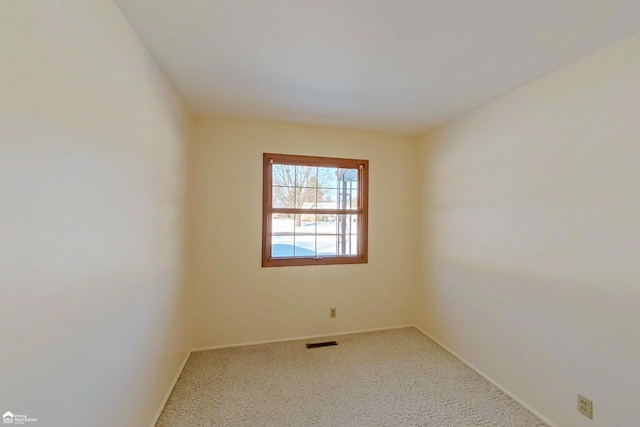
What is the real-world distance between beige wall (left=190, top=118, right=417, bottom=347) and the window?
0.09m

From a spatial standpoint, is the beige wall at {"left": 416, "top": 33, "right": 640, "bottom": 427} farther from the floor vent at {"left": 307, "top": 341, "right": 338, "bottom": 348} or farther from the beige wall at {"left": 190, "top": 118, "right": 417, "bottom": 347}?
the floor vent at {"left": 307, "top": 341, "right": 338, "bottom": 348}

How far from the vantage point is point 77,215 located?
3.48 ft

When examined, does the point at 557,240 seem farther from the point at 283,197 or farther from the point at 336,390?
the point at 283,197

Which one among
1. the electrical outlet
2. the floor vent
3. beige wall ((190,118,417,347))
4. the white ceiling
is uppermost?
the white ceiling

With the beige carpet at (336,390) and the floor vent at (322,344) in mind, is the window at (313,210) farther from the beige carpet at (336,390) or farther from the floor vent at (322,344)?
the beige carpet at (336,390)

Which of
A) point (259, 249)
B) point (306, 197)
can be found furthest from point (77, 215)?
point (306, 197)

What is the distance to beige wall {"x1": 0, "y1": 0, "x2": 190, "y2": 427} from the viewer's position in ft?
2.60

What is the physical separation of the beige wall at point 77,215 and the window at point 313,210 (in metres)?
1.39

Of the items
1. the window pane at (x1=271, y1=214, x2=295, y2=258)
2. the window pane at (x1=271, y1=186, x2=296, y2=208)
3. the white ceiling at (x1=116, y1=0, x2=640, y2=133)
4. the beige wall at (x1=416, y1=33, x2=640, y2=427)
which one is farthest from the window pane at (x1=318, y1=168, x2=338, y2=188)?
the beige wall at (x1=416, y1=33, x2=640, y2=427)

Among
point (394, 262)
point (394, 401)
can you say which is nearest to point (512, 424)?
point (394, 401)

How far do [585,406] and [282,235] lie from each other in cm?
273

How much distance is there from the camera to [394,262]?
3506mm

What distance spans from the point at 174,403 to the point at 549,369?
274 cm

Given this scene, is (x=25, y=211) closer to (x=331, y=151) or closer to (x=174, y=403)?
(x=174, y=403)
